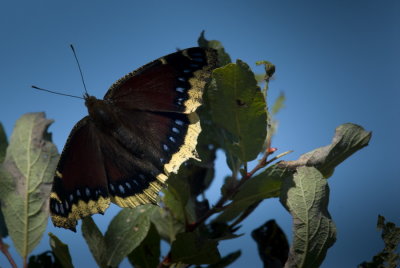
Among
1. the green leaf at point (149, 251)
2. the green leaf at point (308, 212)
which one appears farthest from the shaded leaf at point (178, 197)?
the green leaf at point (308, 212)

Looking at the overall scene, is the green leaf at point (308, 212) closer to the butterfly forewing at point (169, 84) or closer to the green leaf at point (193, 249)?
the green leaf at point (193, 249)

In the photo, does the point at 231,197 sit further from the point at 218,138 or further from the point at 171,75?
the point at 171,75

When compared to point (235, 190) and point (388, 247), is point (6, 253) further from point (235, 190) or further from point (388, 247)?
point (388, 247)

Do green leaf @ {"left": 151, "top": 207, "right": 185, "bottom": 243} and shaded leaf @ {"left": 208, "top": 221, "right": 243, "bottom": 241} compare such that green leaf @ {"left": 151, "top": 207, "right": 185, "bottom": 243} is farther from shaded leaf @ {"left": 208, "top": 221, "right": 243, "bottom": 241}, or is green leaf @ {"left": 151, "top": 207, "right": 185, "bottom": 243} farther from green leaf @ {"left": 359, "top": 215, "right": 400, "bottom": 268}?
green leaf @ {"left": 359, "top": 215, "right": 400, "bottom": 268}

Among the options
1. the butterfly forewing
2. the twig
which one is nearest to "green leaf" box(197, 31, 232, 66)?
the butterfly forewing

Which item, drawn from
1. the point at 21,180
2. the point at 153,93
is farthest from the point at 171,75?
the point at 21,180

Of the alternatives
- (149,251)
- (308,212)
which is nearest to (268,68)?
(308,212)
